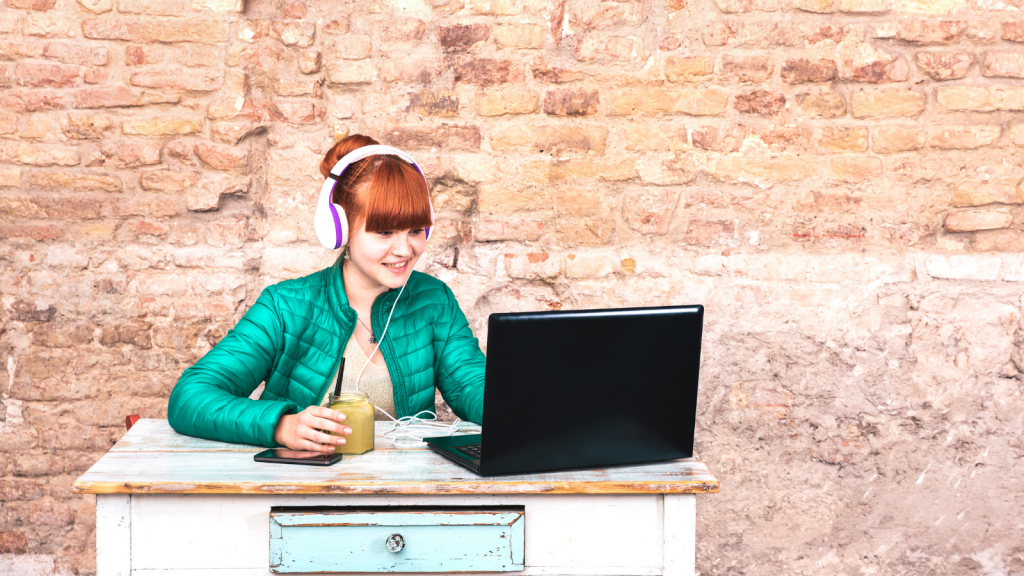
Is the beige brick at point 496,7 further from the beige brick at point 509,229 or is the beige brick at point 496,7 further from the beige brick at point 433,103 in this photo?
the beige brick at point 509,229

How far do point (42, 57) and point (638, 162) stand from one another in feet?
6.34

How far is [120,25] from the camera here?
2643 mm

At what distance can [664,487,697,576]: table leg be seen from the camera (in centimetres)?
143

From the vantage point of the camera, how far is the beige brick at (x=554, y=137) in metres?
2.68

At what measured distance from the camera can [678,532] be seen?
1438mm

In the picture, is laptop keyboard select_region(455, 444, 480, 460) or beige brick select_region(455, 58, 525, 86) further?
beige brick select_region(455, 58, 525, 86)

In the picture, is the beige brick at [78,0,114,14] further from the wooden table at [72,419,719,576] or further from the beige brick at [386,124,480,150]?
the wooden table at [72,419,719,576]

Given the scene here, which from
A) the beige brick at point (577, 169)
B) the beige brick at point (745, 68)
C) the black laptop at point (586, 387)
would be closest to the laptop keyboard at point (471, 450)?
the black laptop at point (586, 387)

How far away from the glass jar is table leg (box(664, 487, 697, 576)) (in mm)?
567

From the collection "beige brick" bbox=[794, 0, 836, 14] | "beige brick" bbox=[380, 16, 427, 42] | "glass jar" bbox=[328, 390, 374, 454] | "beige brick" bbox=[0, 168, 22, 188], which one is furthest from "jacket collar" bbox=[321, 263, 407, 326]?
"beige brick" bbox=[794, 0, 836, 14]

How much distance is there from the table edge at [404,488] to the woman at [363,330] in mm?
301

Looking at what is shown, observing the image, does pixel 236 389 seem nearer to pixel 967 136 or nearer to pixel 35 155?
pixel 35 155

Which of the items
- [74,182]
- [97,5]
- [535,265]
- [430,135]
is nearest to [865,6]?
[535,265]

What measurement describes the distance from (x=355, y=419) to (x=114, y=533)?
1.44ft
